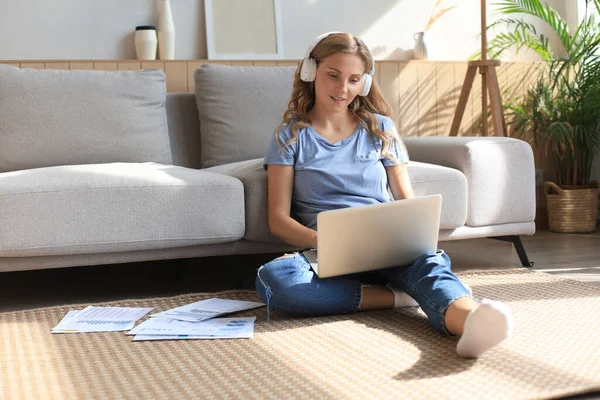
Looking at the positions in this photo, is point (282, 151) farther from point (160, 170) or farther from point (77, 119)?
point (77, 119)

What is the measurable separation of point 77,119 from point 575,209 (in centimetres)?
243

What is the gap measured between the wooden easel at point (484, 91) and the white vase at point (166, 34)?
141 centimetres

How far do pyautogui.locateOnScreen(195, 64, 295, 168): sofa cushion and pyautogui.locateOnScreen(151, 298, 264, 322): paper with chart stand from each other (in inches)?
35.6

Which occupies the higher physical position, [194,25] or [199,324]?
[194,25]

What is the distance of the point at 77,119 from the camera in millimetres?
2951

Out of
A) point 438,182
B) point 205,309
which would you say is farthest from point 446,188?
point 205,309

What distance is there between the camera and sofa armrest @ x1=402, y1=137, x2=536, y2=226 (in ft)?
9.48

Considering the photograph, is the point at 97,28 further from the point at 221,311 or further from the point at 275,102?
the point at 221,311

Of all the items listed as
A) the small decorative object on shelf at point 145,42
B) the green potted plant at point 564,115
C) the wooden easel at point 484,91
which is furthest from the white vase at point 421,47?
the small decorative object on shelf at point 145,42

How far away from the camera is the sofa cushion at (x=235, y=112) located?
3.13 meters

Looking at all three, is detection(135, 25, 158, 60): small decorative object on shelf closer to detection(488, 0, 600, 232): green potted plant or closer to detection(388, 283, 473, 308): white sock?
detection(488, 0, 600, 232): green potted plant

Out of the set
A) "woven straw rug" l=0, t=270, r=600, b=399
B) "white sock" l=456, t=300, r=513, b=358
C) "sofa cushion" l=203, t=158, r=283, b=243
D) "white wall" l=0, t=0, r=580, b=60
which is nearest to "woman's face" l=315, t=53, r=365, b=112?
"sofa cushion" l=203, t=158, r=283, b=243

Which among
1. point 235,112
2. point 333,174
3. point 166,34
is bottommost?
point 333,174

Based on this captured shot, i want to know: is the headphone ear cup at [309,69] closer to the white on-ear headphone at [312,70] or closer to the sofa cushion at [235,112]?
the white on-ear headphone at [312,70]
